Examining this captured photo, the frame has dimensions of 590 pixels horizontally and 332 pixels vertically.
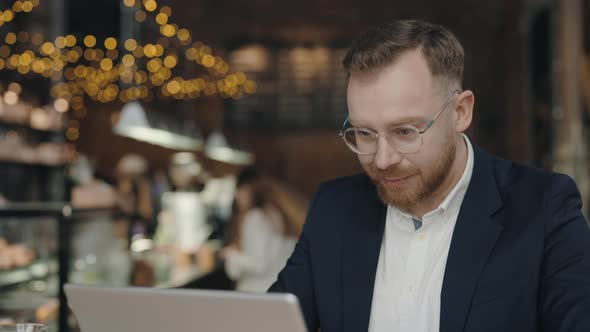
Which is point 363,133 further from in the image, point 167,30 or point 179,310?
point 167,30

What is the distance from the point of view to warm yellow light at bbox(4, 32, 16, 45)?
691 centimetres

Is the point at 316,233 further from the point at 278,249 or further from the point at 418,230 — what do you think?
the point at 278,249

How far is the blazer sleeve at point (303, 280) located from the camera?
169 centimetres

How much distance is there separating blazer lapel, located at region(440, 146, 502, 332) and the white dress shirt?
38mm

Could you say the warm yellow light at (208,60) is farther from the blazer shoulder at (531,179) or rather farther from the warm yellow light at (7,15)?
the blazer shoulder at (531,179)

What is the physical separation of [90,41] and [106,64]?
52cm

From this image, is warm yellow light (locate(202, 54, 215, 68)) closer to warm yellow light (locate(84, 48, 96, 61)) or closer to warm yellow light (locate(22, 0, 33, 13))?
warm yellow light (locate(84, 48, 96, 61))

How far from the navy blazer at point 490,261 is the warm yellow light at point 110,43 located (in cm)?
613

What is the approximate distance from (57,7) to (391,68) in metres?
6.25

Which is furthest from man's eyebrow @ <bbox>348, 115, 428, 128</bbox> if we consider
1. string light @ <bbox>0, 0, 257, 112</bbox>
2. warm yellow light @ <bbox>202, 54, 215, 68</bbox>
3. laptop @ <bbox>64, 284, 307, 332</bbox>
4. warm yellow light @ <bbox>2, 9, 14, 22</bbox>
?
warm yellow light @ <bbox>202, 54, 215, 68</bbox>

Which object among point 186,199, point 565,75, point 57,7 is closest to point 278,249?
point 186,199

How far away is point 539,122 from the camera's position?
690 cm

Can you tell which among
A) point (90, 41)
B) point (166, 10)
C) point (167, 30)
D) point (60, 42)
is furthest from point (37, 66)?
point (166, 10)

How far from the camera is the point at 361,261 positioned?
165 cm
